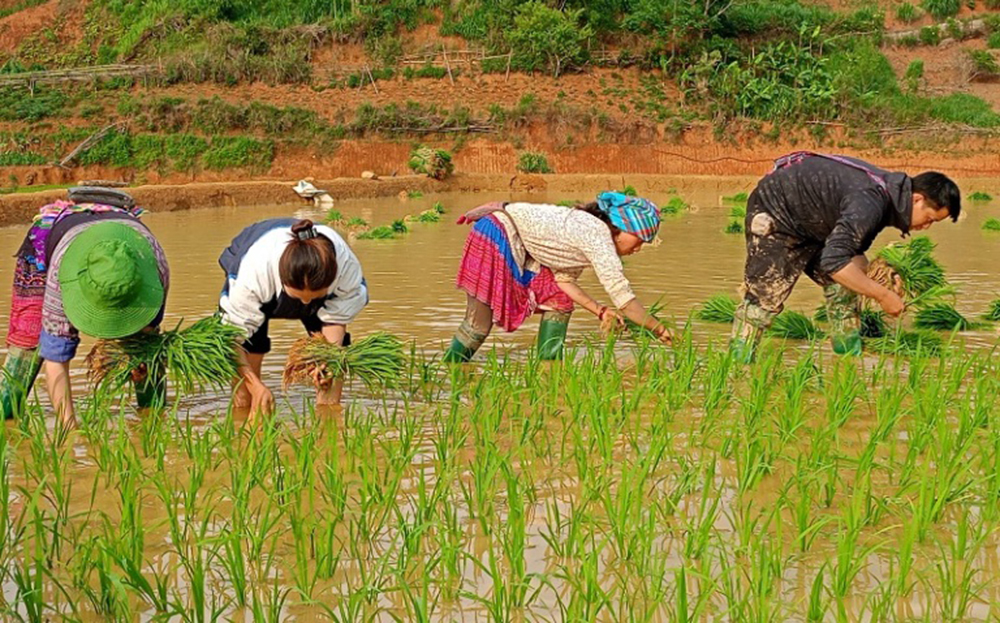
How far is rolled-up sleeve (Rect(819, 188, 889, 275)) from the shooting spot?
417 cm

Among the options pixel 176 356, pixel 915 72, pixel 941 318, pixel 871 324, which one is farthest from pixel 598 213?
pixel 915 72

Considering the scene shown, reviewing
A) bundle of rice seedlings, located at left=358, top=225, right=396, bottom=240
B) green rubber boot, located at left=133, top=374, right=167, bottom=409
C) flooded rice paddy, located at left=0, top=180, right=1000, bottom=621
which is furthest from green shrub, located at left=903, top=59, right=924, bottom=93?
green rubber boot, located at left=133, top=374, right=167, bottom=409

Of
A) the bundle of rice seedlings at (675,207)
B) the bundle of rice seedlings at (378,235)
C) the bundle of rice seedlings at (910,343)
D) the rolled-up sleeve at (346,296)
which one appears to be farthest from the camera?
the bundle of rice seedlings at (675,207)

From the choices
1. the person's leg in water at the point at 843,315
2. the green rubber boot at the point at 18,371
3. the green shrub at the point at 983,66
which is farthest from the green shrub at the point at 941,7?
the green rubber boot at the point at 18,371

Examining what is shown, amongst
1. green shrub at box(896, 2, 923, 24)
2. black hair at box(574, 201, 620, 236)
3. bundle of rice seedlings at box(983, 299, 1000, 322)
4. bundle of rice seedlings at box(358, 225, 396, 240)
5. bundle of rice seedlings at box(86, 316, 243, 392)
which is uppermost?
green shrub at box(896, 2, 923, 24)

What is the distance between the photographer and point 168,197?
14.2m

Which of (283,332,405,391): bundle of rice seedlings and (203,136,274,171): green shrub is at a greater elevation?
(203,136,274,171): green shrub

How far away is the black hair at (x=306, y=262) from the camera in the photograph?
346cm

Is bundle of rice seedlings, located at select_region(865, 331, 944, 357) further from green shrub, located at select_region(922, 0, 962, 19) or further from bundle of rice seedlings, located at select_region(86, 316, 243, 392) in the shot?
green shrub, located at select_region(922, 0, 962, 19)

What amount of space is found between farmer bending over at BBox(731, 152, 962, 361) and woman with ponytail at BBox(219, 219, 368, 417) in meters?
1.55

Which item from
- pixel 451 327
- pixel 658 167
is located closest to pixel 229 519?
pixel 451 327

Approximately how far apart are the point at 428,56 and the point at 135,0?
28.8 feet

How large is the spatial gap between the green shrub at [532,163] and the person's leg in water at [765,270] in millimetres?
Answer: 16165

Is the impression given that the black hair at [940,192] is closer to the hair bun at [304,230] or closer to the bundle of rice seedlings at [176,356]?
the hair bun at [304,230]
